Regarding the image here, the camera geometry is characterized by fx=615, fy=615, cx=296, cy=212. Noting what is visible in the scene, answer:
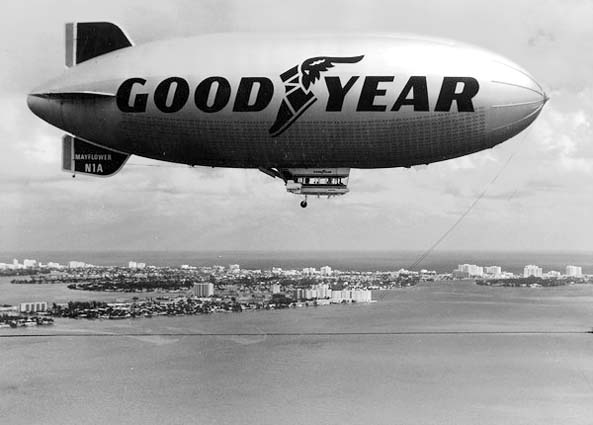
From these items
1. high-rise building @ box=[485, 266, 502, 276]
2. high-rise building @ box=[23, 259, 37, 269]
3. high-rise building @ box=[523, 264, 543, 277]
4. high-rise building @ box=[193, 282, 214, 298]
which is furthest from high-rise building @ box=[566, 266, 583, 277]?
high-rise building @ box=[23, 259, 37, 269]

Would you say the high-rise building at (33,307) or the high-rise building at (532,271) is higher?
the high-rise building at (532,271)

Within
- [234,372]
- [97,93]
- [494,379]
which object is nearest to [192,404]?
[234,372]

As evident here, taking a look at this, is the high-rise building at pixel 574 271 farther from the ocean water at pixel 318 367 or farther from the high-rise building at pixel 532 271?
the high-rise building at pixel 532 271

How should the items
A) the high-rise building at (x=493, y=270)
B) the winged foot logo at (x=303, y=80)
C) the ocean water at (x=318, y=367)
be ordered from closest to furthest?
the winged foot logo at (x=303, y=80), the ocean water at (x=318, y=367), the high-rise building at (x=493, y=270)

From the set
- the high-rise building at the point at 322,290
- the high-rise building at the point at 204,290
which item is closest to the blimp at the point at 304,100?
the high-rise building at the point at 204,290

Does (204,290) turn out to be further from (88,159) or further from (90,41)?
(90,41)

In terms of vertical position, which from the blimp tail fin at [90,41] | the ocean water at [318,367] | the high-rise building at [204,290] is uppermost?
the blimp tail fin at [90,41]

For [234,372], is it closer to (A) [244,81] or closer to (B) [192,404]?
(B) [192,404]
